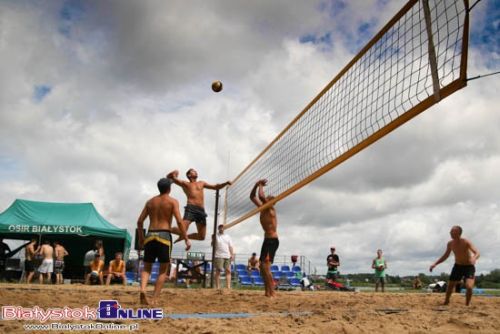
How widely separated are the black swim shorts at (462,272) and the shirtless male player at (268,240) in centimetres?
297

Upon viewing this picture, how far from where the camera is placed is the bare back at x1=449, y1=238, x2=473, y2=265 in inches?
287

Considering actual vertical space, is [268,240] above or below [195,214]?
below

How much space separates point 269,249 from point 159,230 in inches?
87.8

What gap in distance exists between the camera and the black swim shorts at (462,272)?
7.21 metres

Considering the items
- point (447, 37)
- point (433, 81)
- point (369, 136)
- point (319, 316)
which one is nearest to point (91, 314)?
point (319, 316)

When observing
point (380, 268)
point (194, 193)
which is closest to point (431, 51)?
point (194, 193)

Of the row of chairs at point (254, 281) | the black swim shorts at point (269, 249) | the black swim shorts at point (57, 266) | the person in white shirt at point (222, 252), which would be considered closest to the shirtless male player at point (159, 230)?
the black swim shorts at point (269, 249)

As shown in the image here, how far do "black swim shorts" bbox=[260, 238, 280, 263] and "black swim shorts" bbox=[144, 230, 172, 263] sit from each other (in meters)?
2.05

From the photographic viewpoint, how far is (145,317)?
401 cm

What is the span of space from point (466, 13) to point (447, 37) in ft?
0.95

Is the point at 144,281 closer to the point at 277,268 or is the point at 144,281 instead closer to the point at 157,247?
the point at 157,247

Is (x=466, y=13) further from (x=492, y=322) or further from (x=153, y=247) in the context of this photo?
(x=153, y=247)

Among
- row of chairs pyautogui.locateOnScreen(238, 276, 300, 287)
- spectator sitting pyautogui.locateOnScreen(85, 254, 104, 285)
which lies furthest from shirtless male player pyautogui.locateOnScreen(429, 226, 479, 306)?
spectator sitting pyautogui.locateOnScreen(85, 254, 104, 285)

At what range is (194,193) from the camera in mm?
7859
